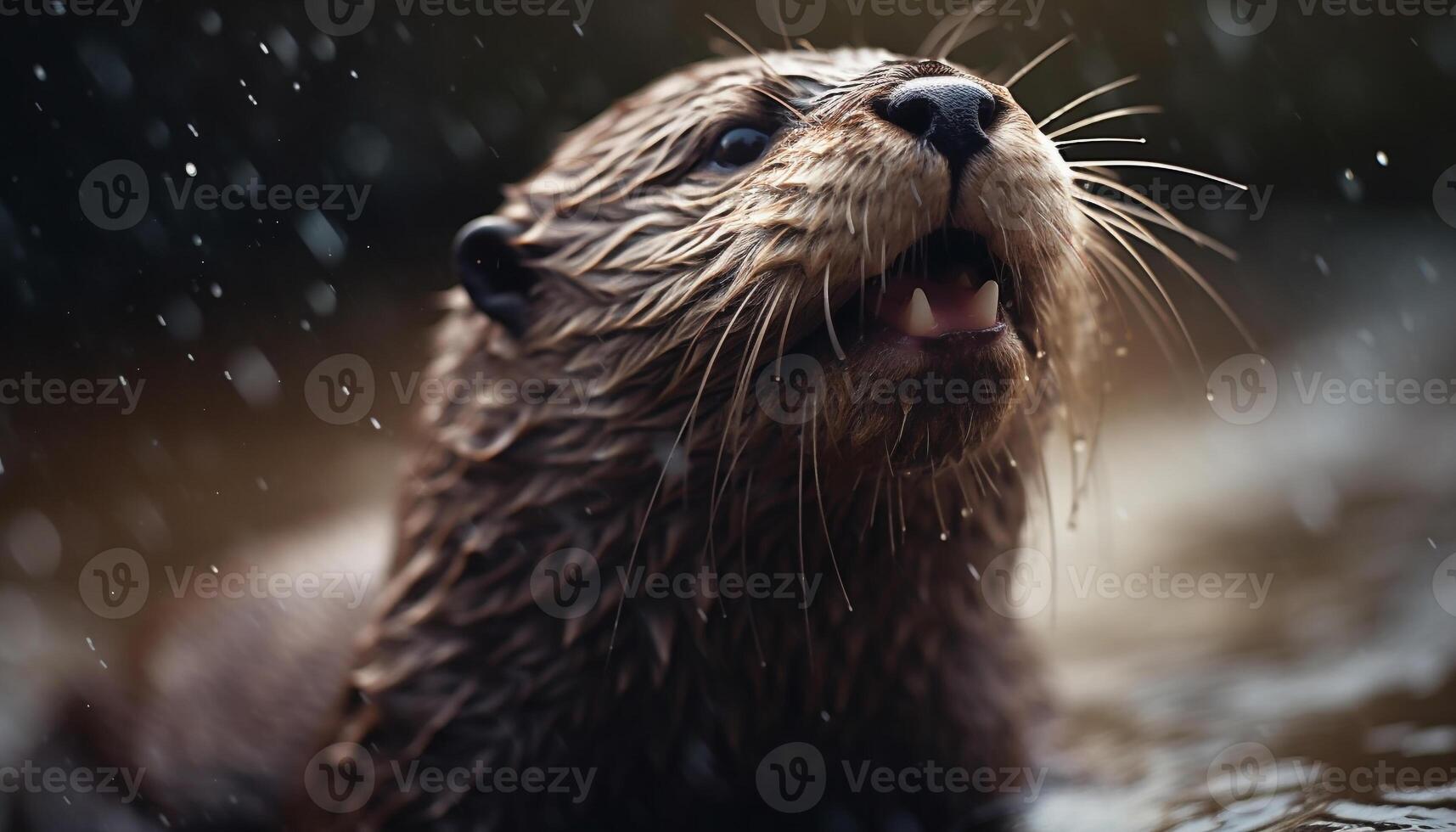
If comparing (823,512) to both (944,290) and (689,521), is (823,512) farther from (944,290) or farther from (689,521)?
(944,290)

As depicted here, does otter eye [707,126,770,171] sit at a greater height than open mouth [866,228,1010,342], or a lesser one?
greater

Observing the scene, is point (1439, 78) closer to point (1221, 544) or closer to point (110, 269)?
point (1221, 544)

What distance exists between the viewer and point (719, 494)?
6.15ft

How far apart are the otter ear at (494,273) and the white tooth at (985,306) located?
2.74 ft

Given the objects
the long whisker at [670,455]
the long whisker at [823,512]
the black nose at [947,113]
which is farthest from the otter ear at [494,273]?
the black nose at [947,113]

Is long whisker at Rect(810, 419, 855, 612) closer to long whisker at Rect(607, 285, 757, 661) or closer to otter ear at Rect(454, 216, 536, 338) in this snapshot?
long whisker at Rect(607, 285, 757, 661)

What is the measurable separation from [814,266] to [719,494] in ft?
1.36

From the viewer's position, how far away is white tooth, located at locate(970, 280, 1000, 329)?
169cm

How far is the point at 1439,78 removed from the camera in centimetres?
595

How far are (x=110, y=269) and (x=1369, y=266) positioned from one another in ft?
21.4

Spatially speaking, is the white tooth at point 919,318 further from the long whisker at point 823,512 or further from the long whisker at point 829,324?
the long whisker at point 823,512

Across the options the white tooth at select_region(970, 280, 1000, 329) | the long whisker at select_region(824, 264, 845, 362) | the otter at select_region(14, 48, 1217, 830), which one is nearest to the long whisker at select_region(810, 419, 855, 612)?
the otter at select_region(14, 48, 1217, 830)

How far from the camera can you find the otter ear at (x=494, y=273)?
84.0 inches

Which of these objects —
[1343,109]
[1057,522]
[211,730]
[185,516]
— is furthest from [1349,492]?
[185,516]
